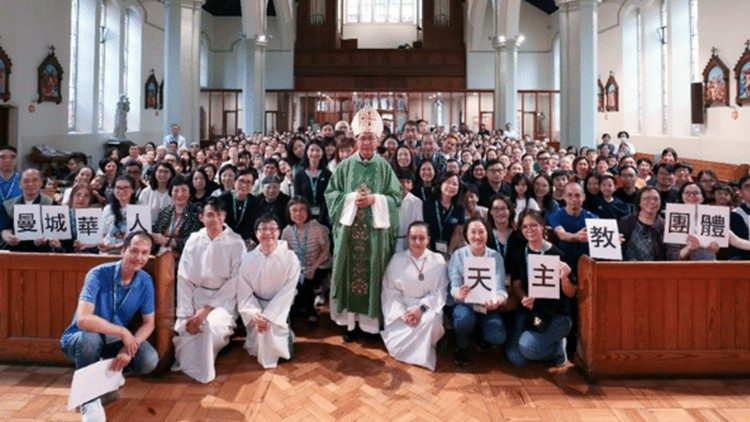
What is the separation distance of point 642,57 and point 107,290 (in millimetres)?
17776

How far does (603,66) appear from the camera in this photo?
20.0 metres

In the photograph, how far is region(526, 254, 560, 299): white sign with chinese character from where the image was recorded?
4031 millimetres

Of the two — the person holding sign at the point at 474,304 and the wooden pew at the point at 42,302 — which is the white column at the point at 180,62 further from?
the person holding sign at the point at 474,304

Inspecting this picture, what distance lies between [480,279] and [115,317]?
2438 mm

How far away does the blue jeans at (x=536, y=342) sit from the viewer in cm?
419

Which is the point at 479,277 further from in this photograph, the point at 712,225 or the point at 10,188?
the point at 10,188

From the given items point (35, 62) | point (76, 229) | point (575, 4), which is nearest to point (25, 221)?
point (76, 229)

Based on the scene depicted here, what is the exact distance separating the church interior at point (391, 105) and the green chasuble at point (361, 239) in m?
0.42

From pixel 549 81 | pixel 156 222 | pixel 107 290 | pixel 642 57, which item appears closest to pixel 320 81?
pixel 549 81

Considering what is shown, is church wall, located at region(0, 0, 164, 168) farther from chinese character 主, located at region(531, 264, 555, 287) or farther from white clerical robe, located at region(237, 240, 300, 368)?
chinese character 主, located at region(531, 264, 555, 287)

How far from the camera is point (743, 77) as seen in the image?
38.2 feet

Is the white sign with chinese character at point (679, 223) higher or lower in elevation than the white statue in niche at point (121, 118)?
lower

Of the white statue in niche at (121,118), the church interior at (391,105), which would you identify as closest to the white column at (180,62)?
the church interior at (391,105)

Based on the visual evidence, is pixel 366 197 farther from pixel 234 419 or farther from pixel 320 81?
pixel 320 81
